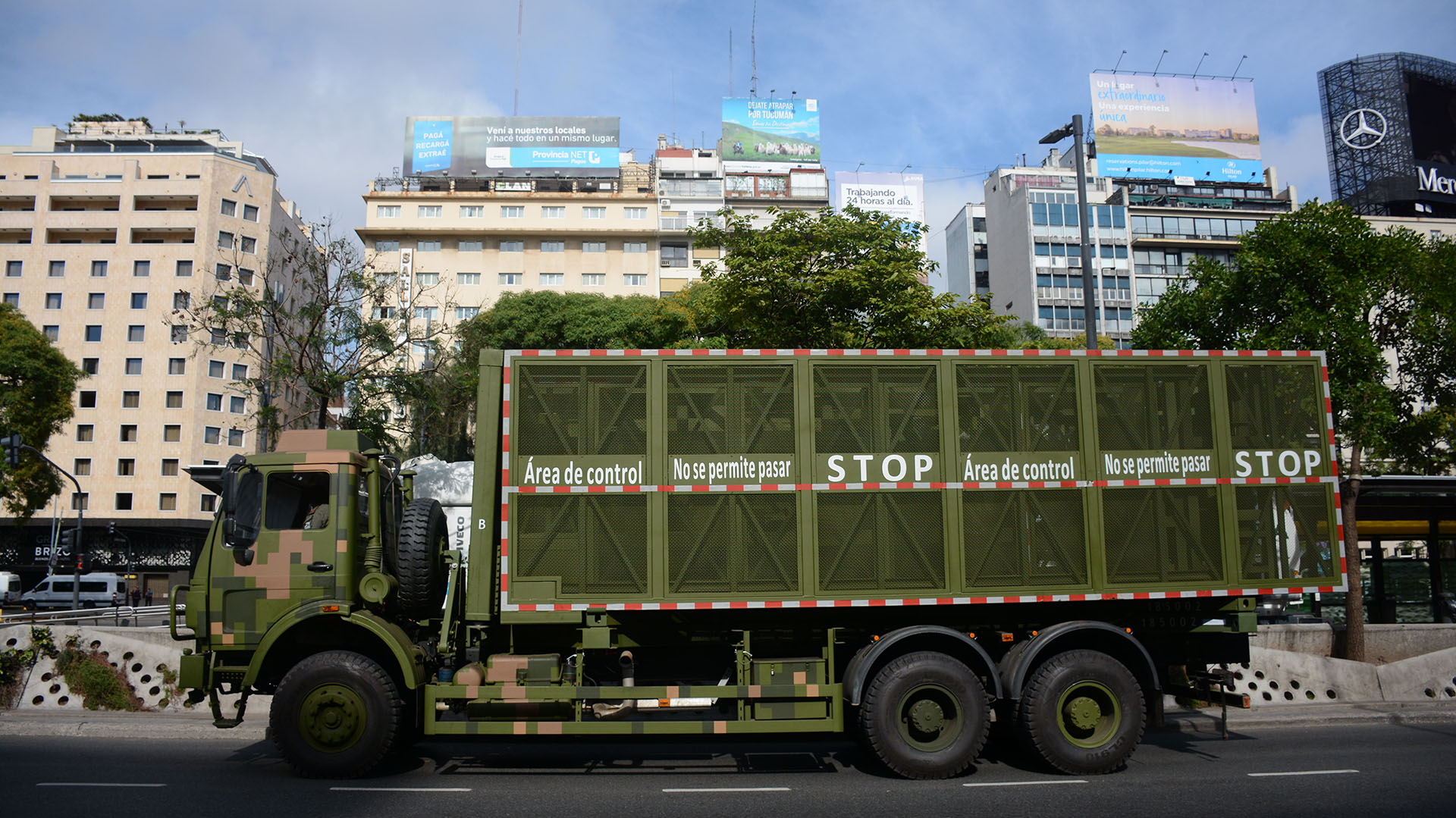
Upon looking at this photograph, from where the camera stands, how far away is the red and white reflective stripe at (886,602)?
775 centimetres

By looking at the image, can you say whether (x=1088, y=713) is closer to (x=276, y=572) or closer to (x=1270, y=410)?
(x=1270, y=410)

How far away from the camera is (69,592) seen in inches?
1487

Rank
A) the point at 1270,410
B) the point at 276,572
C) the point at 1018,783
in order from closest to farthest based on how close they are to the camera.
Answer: the point at 1018,783 < the point at 276,572 < the point at 1270,410

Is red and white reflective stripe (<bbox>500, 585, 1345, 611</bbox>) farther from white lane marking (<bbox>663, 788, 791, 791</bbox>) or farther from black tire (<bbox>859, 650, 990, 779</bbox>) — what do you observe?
white lane marking (<bbox>663, 788, 791, 791</bbox>)

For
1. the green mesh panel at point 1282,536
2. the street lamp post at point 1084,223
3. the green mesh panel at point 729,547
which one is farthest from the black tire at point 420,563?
the street lamp post at point 1084,223

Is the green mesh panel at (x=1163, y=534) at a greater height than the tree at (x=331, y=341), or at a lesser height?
lesser

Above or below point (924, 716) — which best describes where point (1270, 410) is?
Result: above

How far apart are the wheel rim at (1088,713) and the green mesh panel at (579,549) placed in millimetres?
3978

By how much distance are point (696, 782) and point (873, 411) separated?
12.1ft

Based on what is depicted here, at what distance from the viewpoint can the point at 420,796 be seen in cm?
735

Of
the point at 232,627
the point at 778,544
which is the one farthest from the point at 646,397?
the point at 232,627

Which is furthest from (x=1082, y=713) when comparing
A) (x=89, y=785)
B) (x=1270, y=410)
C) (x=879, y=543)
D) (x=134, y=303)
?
(x=134, y=303)

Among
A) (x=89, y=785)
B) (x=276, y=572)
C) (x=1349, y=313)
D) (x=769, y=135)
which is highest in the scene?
(x=769, y=135)

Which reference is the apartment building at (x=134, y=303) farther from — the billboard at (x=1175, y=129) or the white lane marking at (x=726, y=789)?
the billboard at (x=1175, y=129)
